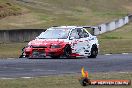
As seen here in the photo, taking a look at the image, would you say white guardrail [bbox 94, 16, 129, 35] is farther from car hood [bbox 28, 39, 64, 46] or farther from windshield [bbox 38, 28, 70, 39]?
car hood [bbox 28, 39, 64, 46]

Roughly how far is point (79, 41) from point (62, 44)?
1.31 m

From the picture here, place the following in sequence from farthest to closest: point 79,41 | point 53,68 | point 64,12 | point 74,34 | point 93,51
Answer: point 64,12, point 93,51, point 74,34, point 79,41, point 53,68

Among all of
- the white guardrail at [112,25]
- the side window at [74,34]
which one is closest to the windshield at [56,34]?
the side window at [74,34]

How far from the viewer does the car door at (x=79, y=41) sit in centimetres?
2653

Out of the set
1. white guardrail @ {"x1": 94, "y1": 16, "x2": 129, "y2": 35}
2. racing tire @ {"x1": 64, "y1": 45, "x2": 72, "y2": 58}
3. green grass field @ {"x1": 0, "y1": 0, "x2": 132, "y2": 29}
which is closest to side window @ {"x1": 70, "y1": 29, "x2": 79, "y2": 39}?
racing tire @ {"x1": 64, "y1": 45, "x2": 72, "y2": 58}

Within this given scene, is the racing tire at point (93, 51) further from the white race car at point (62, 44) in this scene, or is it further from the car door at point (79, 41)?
the car door at point (79, 41)

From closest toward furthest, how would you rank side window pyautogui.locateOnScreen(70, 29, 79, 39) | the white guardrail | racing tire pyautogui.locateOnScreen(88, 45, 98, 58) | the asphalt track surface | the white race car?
the asphalt track surface, the white race car, side window pyautogui.locateOnScreen(70, 29, 79, 39), racing tire pyautogui.locateOnScreen(88, 45, 98, 58), the white guardrail

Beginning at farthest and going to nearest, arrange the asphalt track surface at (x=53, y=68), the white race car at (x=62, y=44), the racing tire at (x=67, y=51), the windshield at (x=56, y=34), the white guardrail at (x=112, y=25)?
1. the white guardrail at (x=112, y=25)
2. the windshield at (x=56, y=34)
3. the racing tire at (x=67, y=51)
4. the white race car at (x=62, y=44)
5. the asphalt track surface at (x=53, y=68)

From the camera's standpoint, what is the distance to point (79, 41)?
2692cm

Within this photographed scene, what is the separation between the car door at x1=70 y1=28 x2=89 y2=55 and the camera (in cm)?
2653

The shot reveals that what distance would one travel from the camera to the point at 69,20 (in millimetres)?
58094

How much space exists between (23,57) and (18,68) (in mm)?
6540

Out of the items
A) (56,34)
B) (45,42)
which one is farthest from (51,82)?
(56,34)

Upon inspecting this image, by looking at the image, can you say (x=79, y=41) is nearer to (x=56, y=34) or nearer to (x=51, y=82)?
(x=56, y=34)
